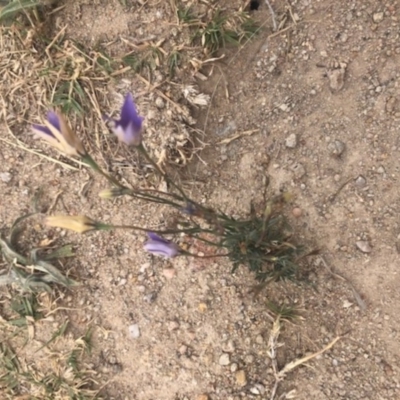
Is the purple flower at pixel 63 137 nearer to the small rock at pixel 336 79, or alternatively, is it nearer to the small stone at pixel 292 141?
the small stone at pixel 292 141

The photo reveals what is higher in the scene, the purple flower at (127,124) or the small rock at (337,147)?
the purple flower at (127,124)

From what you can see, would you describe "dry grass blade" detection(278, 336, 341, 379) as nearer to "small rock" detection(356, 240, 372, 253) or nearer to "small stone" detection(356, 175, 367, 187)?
"small rock" detection(356, 240, 372, 253)

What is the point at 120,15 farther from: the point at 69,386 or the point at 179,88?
the point at 69,386

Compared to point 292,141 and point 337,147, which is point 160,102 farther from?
point 337,147

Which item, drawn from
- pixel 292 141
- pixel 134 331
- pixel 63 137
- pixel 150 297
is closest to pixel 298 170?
pixel 292 141

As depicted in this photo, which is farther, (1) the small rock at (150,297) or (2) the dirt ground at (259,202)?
(1) the small rock at (150,297)

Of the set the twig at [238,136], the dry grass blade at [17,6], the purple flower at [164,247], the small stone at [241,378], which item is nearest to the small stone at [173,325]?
the small stone at [241,378]
